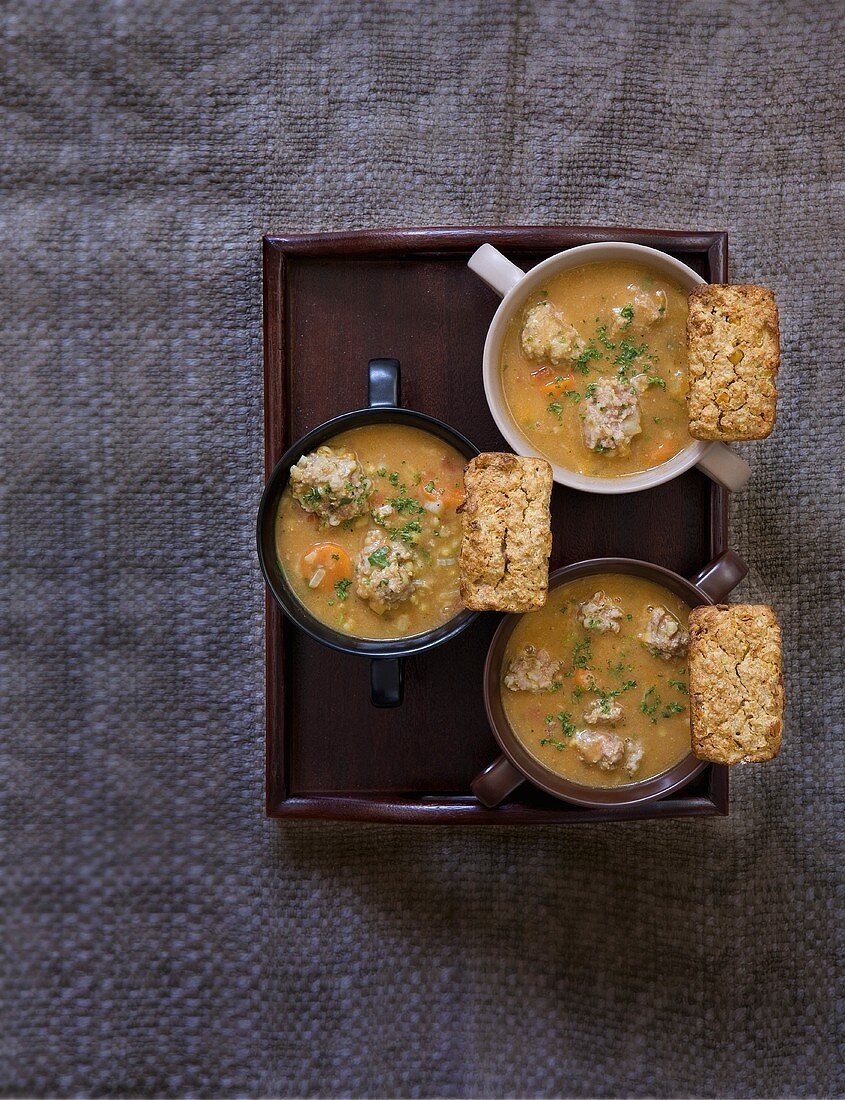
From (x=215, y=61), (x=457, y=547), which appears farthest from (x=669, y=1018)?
(x=215, y=61)

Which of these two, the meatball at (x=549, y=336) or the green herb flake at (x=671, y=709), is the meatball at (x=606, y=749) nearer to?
the green herb flake at (x=671, y=709)

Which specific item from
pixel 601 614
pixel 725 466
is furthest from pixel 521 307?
pixel 601 614

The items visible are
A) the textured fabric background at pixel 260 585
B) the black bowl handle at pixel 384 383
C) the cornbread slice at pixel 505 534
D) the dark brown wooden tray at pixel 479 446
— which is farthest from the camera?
the textured fabric background at pixel 260 585

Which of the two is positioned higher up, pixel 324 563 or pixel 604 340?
pixel 604 340

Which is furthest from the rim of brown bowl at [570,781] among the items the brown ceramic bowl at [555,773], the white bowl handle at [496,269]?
the white bowl handle at [496,269]

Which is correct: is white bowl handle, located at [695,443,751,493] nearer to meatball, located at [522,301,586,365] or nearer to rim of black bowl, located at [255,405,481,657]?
meatball, located at [522,301,586,365]

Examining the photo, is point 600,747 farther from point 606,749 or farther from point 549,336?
point 549,336
